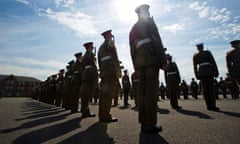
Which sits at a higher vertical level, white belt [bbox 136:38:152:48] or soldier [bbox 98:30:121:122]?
white belt [bbox 136:38:152:48]

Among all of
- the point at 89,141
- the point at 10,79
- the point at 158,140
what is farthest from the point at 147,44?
the point at 10,79

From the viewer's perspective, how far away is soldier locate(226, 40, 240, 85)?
16.8 ft

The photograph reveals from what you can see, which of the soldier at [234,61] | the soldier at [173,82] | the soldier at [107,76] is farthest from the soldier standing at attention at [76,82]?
the soldier at [234,61]

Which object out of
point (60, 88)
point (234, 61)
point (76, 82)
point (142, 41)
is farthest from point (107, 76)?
point (60, 88)

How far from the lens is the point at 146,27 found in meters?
3.38

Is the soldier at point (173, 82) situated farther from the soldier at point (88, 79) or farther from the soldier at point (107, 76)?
the soldier at point (107, 76)

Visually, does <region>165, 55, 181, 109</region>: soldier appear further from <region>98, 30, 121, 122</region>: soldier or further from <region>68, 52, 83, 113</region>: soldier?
<region>68, 52, 83, 113</region>: soldier

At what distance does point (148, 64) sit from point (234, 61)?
142 inches

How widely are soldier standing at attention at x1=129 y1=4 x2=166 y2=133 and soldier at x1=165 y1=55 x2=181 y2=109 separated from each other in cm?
451

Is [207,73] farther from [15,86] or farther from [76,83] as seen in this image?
[15,86]

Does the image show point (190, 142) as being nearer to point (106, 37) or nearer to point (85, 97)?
point (106, 37)

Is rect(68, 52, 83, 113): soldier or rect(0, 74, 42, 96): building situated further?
rect(0, 74, 42, 96): building

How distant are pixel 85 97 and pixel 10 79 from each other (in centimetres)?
10814

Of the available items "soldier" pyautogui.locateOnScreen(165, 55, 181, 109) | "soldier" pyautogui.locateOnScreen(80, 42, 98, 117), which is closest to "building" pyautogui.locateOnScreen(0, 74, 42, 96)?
"soldier" pyautogui.locateOnScreen(80, 42, 98, 117)
